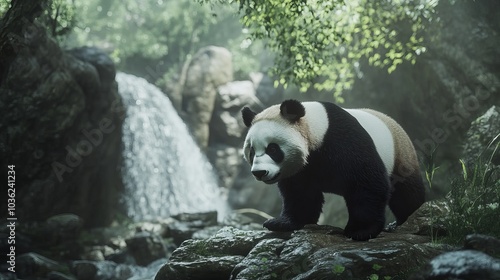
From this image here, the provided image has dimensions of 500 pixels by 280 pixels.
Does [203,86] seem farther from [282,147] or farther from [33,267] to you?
[282,147]

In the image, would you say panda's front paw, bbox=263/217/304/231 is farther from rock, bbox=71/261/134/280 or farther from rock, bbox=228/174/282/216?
rock, bbox=228/174/282/216

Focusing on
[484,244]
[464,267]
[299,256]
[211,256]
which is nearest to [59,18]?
[211,256]

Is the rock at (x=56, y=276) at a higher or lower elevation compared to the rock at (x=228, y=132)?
lower

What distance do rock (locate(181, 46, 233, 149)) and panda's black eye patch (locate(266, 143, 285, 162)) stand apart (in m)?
14.7

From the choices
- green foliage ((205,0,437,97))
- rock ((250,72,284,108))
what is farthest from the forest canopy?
rock ((250,72,284,108))

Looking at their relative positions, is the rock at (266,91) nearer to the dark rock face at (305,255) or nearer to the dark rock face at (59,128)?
the dark rock face at (59,128)

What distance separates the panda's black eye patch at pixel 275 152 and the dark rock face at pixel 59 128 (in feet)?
20.6

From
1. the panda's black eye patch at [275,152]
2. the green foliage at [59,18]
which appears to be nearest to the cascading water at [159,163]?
the green foliage at [59,18]

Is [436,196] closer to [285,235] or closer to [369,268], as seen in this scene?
[285,235]

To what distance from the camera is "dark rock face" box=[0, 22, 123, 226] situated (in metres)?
9.70

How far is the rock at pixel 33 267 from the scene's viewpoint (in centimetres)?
802

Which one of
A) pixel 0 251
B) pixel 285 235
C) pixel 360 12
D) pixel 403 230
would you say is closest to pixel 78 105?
pixel 0 251

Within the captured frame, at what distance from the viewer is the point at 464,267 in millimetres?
3158


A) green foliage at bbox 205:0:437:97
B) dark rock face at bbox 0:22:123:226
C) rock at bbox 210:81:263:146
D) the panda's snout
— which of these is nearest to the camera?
the panda's snout
